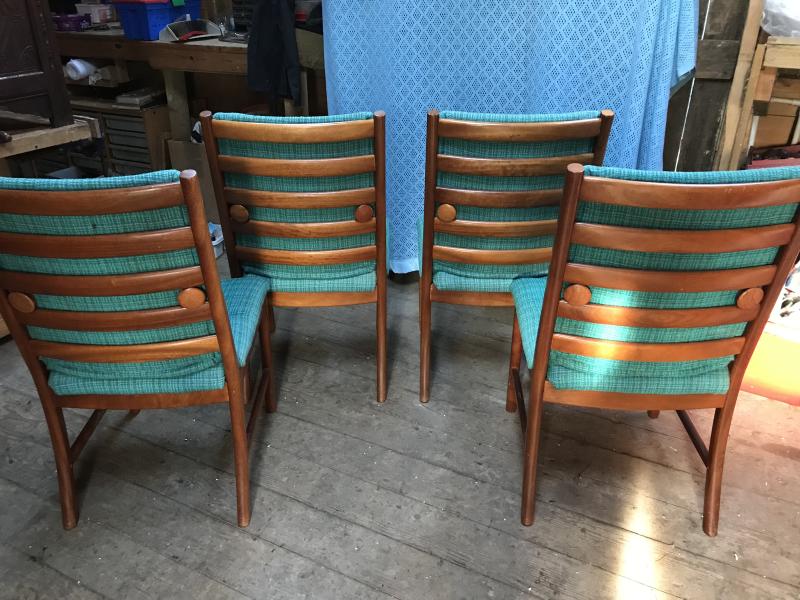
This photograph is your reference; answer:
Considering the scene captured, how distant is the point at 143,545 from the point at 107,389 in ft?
1.25

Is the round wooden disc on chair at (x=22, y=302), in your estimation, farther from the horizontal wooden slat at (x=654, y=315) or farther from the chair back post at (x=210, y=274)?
the horizontal wooden slat at (x=654, y=315)

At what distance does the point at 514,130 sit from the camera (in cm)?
147

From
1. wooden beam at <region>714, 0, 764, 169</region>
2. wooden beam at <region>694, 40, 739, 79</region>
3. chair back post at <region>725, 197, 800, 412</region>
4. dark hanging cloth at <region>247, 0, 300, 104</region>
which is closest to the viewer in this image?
chair back post at <region>725, 197, 800, 412</region>

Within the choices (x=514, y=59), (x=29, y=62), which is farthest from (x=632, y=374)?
(x=29, y=62)

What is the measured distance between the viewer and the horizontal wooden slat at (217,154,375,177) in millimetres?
1471

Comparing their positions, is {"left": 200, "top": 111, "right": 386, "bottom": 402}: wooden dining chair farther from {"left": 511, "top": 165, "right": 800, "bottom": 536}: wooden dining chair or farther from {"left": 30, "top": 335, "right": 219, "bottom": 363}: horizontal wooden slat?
{"left": 511, "top": 165, "right": 800, "bottom": 536}: wooden dining chair

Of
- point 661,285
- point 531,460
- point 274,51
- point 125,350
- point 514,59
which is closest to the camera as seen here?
point 661,285

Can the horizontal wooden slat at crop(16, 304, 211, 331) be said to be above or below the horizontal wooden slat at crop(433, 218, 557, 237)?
below

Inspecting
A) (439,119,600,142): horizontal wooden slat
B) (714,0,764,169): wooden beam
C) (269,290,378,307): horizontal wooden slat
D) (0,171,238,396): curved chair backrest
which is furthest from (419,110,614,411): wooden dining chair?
(714,0,764,169): wooden beam

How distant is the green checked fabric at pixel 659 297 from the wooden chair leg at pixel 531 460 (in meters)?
0.10

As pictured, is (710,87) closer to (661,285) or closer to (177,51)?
(661,285)

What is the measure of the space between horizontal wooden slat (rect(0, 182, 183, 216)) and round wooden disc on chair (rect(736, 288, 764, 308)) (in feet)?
3.40

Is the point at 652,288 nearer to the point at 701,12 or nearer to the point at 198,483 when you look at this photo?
the point at 198,483

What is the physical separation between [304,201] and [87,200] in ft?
1.85
